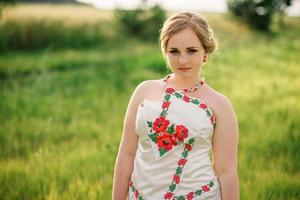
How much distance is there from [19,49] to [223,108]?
14.2 metres

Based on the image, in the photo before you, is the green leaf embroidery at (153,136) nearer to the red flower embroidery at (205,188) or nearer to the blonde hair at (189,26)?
the red flower embroidery at (205,188)

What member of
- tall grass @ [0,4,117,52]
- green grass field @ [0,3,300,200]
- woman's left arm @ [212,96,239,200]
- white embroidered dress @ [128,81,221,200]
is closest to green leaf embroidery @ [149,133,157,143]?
white embroidered dress @ [128,81,221,200]

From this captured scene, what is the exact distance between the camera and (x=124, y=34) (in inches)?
781

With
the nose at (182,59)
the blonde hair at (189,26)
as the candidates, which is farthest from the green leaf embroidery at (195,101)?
the blonde hair at (189,26)

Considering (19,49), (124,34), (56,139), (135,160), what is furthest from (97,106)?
(124,34)

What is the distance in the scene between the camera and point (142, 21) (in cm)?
1983

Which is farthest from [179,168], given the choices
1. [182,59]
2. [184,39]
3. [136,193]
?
[184,39]

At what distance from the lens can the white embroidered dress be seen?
242 cm

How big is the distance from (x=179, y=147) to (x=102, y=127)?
375cm

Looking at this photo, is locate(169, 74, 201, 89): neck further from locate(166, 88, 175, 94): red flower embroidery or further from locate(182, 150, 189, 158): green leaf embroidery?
locate(182, 150, 189, 158): green leaf embroidery

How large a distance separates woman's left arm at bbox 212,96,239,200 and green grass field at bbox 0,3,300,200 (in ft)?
2.24

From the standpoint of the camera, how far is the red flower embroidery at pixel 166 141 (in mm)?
2434

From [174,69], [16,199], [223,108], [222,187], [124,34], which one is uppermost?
[174,69]

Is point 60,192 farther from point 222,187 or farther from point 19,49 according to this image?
point 19,49
